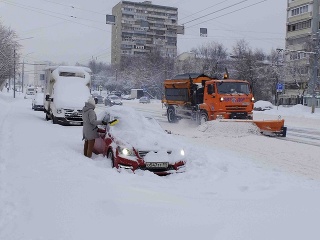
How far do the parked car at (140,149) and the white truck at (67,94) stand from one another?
9.64 meters

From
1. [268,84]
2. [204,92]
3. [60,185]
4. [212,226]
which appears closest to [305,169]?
[212,226]

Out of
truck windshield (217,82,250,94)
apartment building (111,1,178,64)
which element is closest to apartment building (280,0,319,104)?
apartment building (111,1,178,64)

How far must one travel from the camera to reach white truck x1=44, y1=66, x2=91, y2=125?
1906 cm

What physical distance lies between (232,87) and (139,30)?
98083 mm

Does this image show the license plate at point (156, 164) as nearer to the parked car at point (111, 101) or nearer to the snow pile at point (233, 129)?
the snow pile at point (233, 129)

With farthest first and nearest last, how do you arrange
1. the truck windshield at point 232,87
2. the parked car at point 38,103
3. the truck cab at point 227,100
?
the parked car at point 38,103 < the truck windshield at point 232,87 < the truck cab at point 227,100

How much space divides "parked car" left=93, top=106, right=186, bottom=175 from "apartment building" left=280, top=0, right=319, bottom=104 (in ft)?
181

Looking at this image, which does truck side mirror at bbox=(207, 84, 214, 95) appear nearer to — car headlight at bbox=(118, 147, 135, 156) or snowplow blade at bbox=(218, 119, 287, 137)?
snowplow blade at bbox=(218, 119, 287, 137)

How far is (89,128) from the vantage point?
394 inches

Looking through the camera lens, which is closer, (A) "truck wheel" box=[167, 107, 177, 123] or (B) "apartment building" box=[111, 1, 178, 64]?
(A) "truck wheel" box=[167, 107, 177, 123]

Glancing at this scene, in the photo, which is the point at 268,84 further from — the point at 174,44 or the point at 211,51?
the point at 174,44

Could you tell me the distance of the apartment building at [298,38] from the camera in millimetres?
62678

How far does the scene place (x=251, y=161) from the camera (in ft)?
35.2

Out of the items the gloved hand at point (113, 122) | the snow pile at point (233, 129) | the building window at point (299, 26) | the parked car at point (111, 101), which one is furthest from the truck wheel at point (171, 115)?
the building window at point (299, 26)
